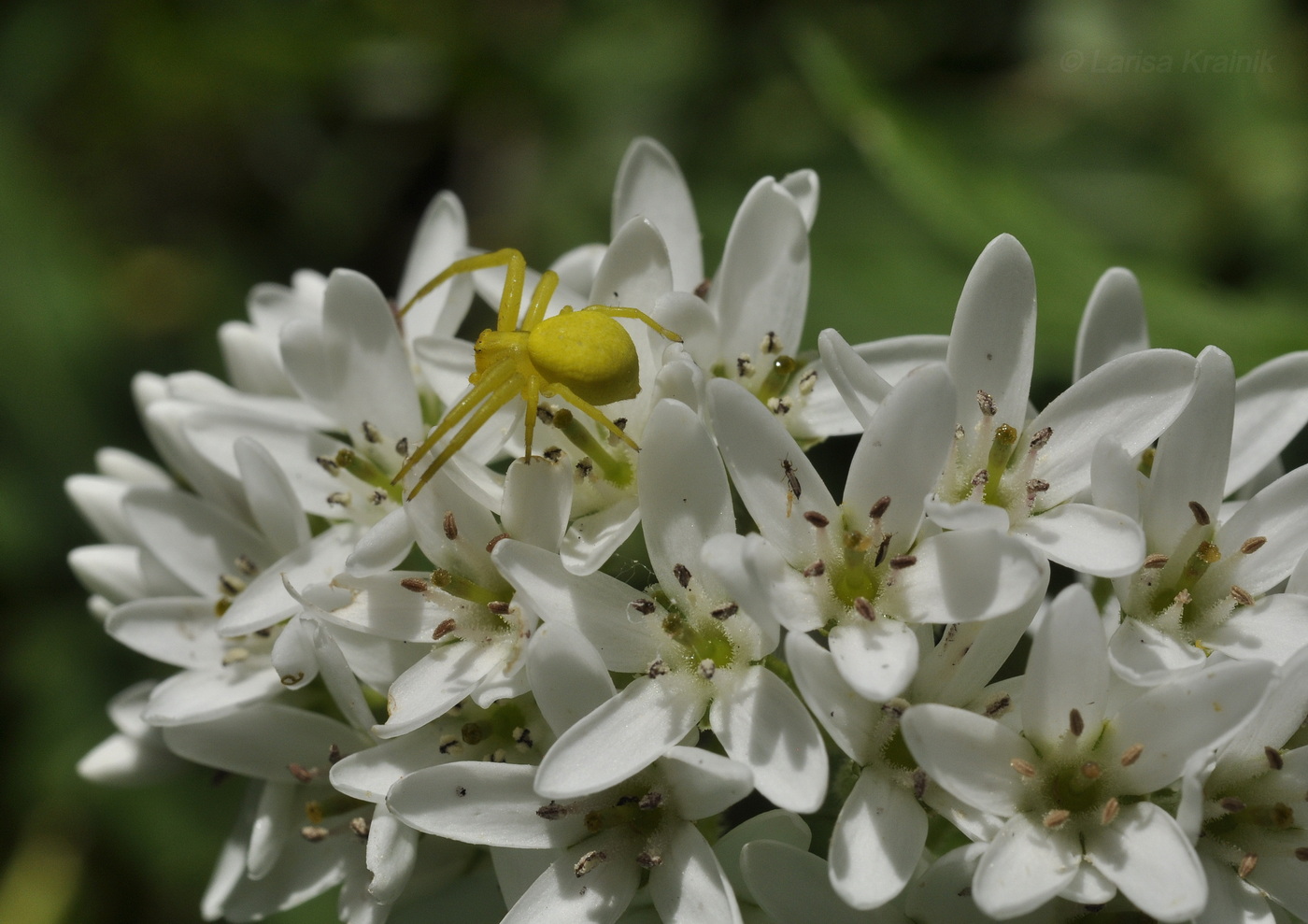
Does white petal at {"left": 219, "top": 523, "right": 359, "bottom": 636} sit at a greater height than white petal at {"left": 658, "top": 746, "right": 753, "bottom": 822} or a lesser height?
greater

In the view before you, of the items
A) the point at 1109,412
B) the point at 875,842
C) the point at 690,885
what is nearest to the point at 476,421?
the point at 690,885

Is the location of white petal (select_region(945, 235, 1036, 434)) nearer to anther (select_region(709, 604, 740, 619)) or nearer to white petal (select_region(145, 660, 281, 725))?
anther (select_region(709, 604, 740, 619))

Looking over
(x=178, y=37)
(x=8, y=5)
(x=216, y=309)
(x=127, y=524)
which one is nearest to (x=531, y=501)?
(x=127, y=524)

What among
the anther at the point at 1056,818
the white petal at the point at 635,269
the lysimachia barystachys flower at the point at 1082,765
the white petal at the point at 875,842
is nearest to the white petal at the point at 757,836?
the white petal at the point at 875,842

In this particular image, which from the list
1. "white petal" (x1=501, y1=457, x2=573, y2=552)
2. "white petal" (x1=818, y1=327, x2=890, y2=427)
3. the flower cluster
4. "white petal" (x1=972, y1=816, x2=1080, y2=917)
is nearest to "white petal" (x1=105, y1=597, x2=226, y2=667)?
the flower cluster

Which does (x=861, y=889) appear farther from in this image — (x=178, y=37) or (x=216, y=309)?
(x=178, y=37)

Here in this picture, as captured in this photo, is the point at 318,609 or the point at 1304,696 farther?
the point at 318,609
